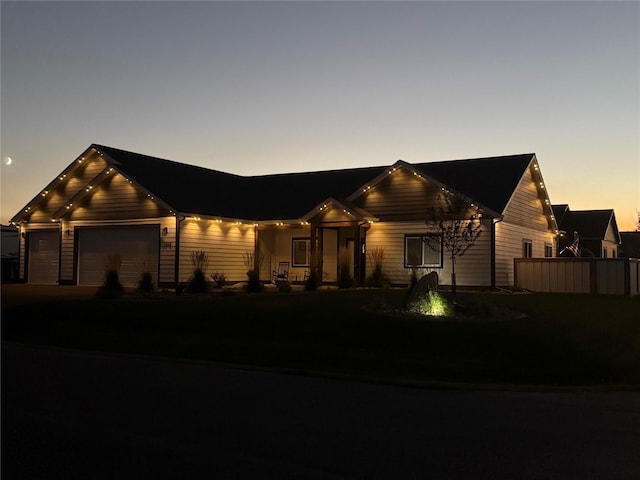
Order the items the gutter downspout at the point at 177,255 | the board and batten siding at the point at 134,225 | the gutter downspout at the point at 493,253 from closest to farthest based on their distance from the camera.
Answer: the gutter downspout at the point at 493,253, the gutter downspout at the point at 177,255, the board and batten siding at the point at 134,225

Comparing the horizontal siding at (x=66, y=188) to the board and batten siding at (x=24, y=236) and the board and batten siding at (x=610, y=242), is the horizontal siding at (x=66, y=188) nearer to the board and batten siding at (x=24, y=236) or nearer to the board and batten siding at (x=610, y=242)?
the board and batten siding at (x=24, y=236)

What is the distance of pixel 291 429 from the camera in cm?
798

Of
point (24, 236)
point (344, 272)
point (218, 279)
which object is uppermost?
point (24, 236)

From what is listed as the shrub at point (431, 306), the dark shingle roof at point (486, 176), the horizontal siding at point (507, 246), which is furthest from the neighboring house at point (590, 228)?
the shrub at point (431, 306)

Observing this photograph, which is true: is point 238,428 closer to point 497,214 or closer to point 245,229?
point 497,214

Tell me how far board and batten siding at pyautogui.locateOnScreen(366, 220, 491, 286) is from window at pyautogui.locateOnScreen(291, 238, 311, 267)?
3.86m

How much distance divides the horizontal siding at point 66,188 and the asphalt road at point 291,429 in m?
20.6

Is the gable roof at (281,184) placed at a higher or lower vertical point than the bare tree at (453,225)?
higher

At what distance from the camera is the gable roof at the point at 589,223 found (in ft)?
152

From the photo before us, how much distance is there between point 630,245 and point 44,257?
53.3 meters

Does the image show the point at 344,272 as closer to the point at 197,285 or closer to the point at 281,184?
the point at 197,285

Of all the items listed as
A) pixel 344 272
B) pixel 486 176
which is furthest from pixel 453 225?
pixel 486 176

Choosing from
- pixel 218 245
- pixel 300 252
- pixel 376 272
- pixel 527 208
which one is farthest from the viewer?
pixel 300 252

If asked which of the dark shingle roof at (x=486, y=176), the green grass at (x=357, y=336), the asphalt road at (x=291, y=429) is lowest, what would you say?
the asphalt road at (x=291, y=429)
